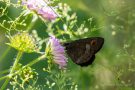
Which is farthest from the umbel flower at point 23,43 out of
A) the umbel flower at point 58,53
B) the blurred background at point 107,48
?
the blurred background at point 107,48

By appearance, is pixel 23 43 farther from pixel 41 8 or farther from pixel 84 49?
pixel 84 49

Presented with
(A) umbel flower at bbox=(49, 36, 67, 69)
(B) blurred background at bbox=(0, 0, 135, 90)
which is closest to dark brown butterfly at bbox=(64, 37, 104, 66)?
(A) umbel flower at bbox=(49, 36, 67, 69)

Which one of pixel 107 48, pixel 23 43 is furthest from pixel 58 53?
pixel 107 48

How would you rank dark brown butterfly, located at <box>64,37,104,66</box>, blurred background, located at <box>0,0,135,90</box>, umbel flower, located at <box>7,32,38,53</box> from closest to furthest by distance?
umbel flower, located at <box>7,32,38,53</box> < dark brown butterfly, located at <box>64,37,104,66</box> < blurred background, located at <box>0,0,135,90</box>

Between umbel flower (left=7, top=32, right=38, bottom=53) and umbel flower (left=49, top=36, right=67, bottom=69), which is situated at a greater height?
umbel flower (left=7, top=32, right=38, bottom=53)

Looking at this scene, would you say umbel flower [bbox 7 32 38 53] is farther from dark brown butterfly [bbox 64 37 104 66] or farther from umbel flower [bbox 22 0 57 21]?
dark brown butterfly [bbox 64 37 104 66]

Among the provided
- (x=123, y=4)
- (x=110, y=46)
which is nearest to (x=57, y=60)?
(x=123, y=4)

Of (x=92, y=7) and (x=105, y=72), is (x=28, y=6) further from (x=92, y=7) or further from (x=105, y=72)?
(x=92, y=7)
